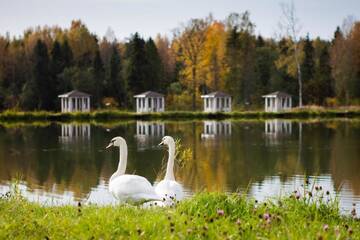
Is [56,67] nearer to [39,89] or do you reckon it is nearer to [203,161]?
[39,89]

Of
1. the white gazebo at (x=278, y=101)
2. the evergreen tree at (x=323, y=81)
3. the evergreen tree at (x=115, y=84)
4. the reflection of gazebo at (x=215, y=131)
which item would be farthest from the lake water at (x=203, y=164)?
the evergreen tree at (x=115, y=84)

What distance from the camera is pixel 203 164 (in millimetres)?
19547

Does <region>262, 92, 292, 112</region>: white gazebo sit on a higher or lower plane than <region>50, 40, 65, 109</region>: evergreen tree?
lower

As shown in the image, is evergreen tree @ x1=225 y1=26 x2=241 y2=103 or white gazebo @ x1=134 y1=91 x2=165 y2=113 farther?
evergreen tree @ x1=225 y1=26 x2=241 y2=103

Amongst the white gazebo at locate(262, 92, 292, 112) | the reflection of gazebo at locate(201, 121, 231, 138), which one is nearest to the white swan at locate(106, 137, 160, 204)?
the reflection of gazebo at locate(201, 121, 231, 138)

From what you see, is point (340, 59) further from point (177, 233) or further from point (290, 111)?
point (177, 233)

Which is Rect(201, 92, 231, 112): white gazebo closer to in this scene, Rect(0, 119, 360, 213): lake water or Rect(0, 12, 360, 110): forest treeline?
Rect(0, 12, 360, 110): forest treeline

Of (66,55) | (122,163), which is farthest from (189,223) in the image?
(66,55)

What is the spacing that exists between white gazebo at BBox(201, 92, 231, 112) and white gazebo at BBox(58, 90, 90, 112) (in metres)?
12.9

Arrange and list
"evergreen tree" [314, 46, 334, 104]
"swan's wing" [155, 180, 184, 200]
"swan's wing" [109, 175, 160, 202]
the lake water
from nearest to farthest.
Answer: "swan's wing" [109, 175, 160, 202]
"swan's wing" [155, 180, 184, 200]
the lake water
"evergreen tree" [314, 46, 334, 104]

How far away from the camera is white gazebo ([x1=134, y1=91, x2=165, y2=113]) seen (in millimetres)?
60500

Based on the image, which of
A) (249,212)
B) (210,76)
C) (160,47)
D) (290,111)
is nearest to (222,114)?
(290,111)

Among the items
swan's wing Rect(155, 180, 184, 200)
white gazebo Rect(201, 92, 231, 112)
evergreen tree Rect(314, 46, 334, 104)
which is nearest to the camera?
swan's wing Rect(155, 180, 184, 200)

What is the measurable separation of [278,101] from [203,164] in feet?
141
